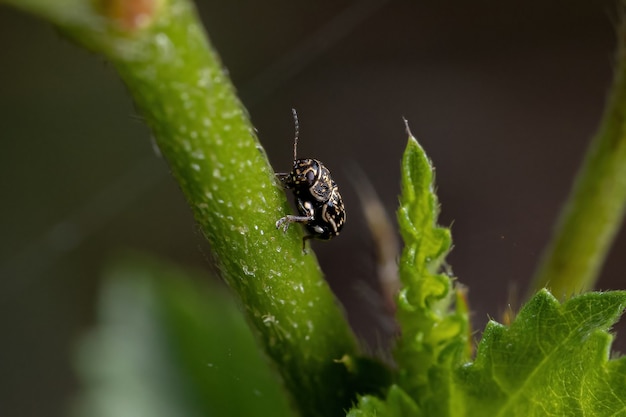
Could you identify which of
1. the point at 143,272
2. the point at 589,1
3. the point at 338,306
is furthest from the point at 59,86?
the point at 338,306

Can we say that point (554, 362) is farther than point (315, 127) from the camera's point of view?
No

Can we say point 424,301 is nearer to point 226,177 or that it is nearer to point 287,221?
point 287,221

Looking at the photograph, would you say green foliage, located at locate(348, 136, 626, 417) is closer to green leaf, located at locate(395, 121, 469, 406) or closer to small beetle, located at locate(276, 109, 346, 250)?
green leaf, located at locate(395, 121, 469, 406)

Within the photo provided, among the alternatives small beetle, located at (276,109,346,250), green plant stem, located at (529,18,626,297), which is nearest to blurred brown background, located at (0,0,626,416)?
small beetle, located at (276,109,346,250)

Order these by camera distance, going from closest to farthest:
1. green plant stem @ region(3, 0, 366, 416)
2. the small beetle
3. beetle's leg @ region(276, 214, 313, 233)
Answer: green plant stem @ region(3, 0, 366, 416) → beetle's leg @ region(276, 214, 313, 233) → the small beetle

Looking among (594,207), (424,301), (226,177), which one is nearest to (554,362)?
(424,301)

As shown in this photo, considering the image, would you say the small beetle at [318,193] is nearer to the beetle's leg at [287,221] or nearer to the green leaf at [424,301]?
the beetle's leg at [287,221]
